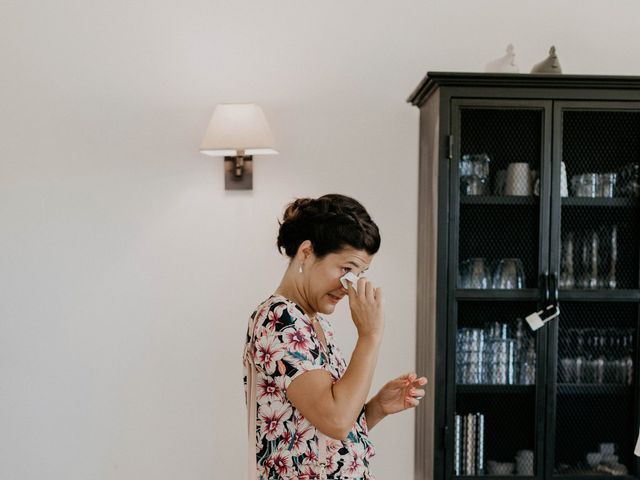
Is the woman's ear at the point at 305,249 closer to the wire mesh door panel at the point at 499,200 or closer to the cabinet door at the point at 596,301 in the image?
the wire mesh door panel at the point at 499,200

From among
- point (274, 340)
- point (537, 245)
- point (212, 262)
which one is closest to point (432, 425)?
point (537, 245)

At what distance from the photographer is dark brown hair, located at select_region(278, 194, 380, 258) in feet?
5.59

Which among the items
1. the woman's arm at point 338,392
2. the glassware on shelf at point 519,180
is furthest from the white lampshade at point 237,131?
the woman's arm at point 338,392

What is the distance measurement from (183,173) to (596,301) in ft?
5.11

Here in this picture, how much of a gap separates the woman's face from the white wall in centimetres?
129

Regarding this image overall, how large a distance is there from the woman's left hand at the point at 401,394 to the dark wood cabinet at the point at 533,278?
0.78 metres

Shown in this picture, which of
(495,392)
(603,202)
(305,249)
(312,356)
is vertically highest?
(603,202)

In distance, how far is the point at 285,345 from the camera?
163cm

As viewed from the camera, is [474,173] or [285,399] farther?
[474,173]

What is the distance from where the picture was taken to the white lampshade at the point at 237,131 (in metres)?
2.84

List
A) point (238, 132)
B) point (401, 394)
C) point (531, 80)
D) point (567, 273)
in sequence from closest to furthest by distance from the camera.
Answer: point (401, 394) → point (531, 80) → point (567, 273) → point (238, 132)

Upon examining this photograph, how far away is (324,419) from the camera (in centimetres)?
158

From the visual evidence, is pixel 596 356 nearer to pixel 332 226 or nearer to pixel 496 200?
pixel 496 200

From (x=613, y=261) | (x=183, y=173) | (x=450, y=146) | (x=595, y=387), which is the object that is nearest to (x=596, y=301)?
(x=613, y=261)
